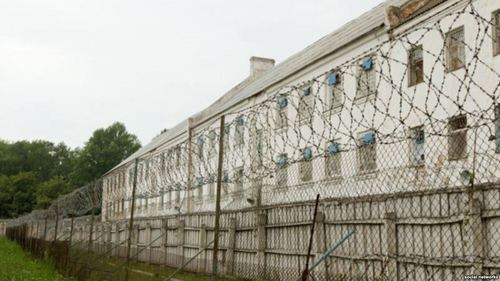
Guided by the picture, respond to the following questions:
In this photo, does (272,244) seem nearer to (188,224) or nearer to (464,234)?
(464,234)

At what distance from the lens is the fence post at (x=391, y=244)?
239 inches

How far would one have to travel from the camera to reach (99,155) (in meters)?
73.6

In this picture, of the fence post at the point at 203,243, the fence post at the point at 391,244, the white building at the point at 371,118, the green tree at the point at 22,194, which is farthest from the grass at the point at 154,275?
the green tree at the point at 22,194

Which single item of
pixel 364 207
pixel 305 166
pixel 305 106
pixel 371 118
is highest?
pixel 371 118

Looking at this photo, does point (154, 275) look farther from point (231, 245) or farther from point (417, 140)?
point (417, 140)

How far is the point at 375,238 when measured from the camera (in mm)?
6430

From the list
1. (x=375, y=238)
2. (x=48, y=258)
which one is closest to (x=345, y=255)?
(x=375, y=238)

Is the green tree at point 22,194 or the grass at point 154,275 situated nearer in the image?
the grass at point 154,275

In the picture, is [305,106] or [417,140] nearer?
[417,140]

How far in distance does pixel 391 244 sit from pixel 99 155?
233 feet

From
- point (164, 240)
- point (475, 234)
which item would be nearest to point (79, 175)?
point (164, 240)

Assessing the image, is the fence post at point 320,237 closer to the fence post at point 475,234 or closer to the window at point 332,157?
the window at point 332,157

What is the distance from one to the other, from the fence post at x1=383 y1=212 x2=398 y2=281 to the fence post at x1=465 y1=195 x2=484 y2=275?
85cm

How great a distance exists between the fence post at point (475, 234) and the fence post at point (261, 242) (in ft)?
12.2
